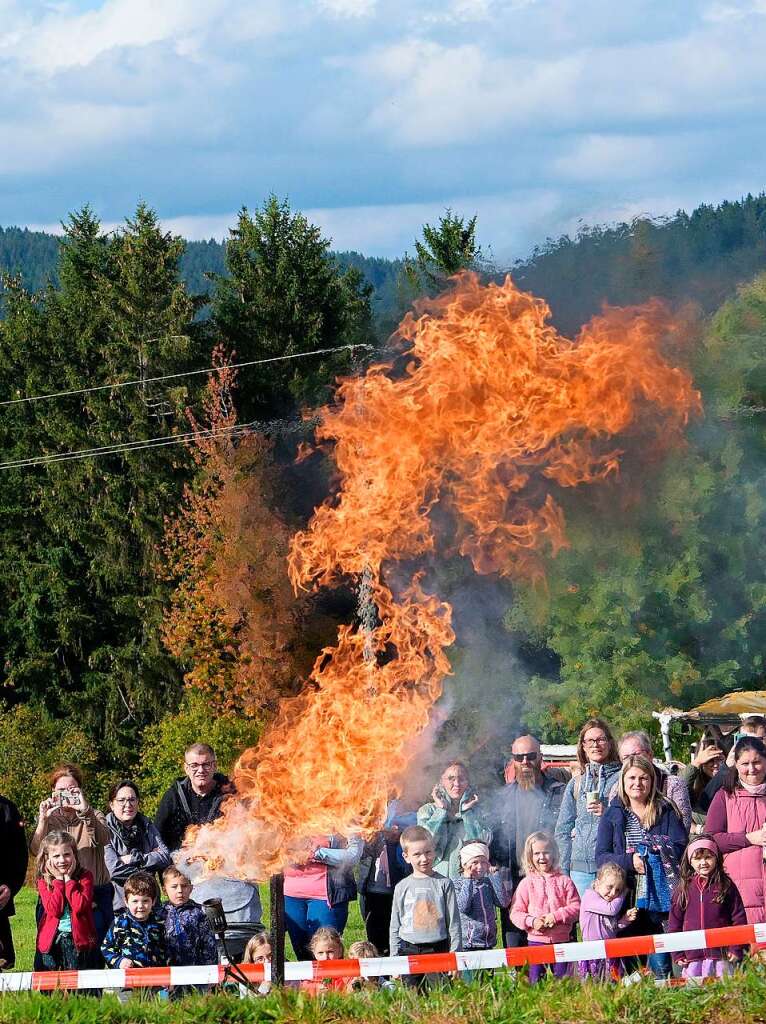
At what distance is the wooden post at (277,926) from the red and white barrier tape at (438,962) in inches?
12.5

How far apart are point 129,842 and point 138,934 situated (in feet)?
4.27

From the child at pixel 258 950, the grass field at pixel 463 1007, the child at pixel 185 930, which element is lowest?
the grass field at pixel 463 1007

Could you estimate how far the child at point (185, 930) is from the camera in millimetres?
9336

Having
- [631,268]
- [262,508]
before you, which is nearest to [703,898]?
[631,268]

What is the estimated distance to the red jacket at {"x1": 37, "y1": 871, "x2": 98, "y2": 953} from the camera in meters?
9.59

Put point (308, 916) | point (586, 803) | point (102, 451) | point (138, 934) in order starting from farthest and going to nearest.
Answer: point (102, 451) < point (308, 916) < point (586, 803) < point (138, 934)

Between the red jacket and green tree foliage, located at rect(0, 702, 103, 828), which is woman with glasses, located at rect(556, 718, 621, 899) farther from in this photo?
green tree foliage, located at rect(0, 702, 103, 828)

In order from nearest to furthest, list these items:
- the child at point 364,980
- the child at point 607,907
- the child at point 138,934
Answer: the child at point 364,980 < the child at point 138,934 < the child at point 607,907

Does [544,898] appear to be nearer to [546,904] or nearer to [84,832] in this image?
[546,904]

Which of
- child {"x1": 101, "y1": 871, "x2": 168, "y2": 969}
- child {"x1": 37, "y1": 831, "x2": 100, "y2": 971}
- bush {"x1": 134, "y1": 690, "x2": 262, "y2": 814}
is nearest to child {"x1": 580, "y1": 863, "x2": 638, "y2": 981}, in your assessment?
child {"x1": 101, "y1": 871, "x2": 168, "y2": 969}

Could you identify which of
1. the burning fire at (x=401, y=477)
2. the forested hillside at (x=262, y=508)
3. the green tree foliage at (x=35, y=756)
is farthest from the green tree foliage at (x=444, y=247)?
the burning fire at (x=401, y=477)

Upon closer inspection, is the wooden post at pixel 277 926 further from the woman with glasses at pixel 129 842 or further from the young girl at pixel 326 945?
the woman with glasses at pixel 129 842

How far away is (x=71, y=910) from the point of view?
31.5ft

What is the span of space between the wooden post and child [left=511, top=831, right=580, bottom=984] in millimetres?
1734
